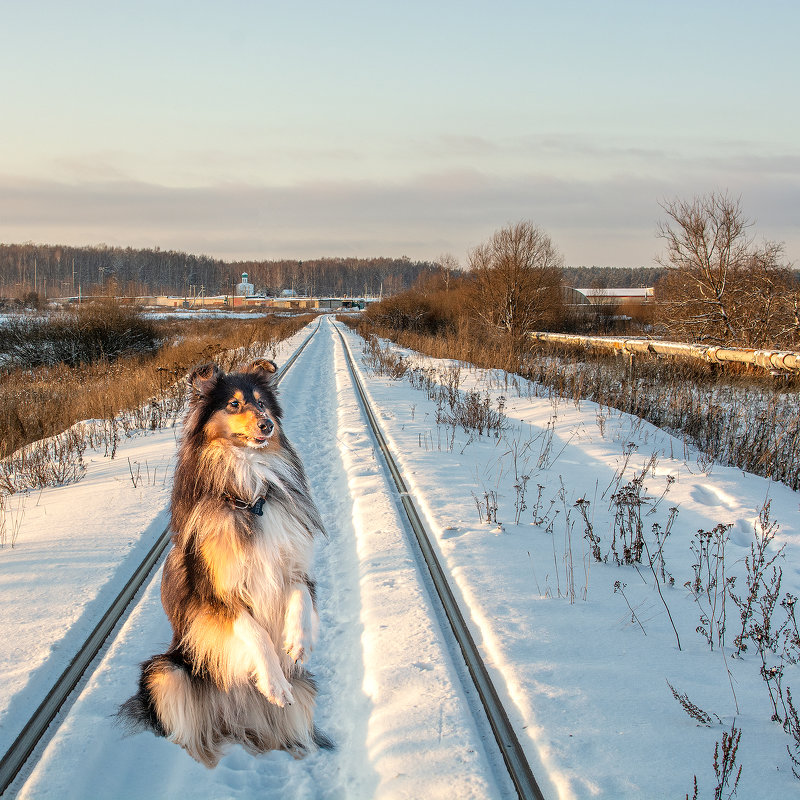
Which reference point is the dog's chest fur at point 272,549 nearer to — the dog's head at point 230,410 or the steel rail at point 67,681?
the dog's head at point 230,410

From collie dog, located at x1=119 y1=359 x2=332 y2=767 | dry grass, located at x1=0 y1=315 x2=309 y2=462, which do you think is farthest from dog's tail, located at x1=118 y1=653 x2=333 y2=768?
dry grass, located at x1=0 y1=315 x2=309 y2=462

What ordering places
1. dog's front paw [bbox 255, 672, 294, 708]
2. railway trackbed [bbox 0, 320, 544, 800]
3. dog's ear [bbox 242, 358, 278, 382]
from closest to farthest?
railway trackbed [bbox 0, 320, 544, 800], dog's front paw [bbox 255, 672, 294, 708], dog's ear [bbox 242, 358, 278, 382]

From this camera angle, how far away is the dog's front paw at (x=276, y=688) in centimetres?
277

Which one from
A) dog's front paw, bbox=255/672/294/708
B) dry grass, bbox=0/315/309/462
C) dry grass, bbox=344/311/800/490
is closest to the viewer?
dog's front paw, bbox=255/672/294/708

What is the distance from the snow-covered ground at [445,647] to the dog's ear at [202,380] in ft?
5.67

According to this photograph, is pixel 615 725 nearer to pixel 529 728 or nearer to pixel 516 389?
pixel 529 728

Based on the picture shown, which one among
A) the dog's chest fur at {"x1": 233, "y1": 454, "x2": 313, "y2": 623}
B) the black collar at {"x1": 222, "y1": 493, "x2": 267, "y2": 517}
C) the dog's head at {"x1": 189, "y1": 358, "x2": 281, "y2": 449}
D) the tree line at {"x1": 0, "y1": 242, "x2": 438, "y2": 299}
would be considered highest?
the tree line at {"x1": 0, "y1": 242, "x2": 438, "y2": 299}

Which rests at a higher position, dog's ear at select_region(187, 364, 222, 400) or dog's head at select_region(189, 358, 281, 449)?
dog's ear at select_region(187, 364, 222, 400)

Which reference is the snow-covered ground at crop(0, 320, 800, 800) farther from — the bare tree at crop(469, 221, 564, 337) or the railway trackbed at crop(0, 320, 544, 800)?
the bare tree at crop(469, 221, 564, 337)

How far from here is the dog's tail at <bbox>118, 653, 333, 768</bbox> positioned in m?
2.86

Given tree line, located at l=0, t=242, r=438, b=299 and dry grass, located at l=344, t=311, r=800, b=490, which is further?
tree line, located at l=0, t=242, r=438, b=299

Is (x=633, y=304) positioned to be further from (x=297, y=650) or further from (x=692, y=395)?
(x=297, y=650)

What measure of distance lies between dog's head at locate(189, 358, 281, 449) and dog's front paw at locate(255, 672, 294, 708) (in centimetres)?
113

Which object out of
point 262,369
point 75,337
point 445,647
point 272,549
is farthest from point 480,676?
point 75,337
